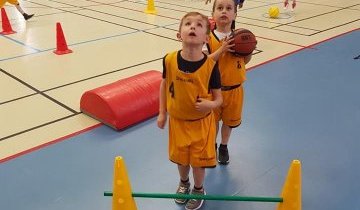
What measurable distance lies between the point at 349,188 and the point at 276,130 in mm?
887

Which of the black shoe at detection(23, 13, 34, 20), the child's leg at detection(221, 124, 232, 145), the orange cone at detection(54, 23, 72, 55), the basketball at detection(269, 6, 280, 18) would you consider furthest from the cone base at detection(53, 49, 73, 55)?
the basketball at detection(269, 6, 280, 18)

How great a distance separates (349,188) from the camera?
2496 millimetres

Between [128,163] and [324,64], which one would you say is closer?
[128,163]

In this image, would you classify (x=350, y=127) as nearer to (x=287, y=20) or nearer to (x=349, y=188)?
(x=349, y=188)

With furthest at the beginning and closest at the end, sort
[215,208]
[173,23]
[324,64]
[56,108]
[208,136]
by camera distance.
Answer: [173,23] < [324,64] < [56,108] < [215,208] < [208,136]

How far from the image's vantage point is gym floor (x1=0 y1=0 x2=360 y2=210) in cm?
252

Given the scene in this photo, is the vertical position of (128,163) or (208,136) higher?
(208,136)

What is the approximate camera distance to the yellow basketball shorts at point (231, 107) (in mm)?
2496

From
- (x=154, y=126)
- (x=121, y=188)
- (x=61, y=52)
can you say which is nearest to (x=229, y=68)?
(x=121, y=188)

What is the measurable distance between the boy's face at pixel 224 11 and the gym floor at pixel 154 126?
3.61ft

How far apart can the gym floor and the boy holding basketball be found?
0.47m

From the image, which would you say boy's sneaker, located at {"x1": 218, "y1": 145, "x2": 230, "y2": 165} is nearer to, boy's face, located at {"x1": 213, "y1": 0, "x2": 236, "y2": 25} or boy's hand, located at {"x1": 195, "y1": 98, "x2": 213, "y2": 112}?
boy's hand, located at {"x1": 195, "y1": 98, "x2": 213, "y2": 112}

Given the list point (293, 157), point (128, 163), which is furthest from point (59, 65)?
point (293, 157)

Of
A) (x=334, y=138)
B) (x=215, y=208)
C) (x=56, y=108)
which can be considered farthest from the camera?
(x=56, y=108)
